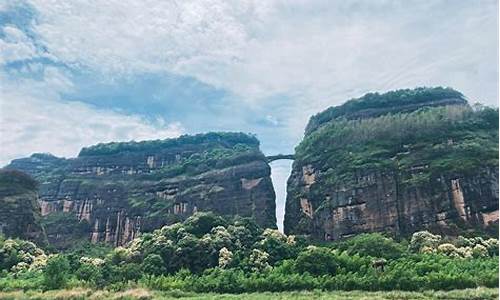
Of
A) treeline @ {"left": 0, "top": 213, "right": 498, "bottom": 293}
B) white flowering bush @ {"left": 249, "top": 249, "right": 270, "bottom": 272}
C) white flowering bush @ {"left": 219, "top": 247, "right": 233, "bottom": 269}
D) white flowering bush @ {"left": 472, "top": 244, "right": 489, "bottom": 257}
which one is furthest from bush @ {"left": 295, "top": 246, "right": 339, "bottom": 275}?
white flowering bush @ {"left": 472, "top": 244, "right": 489, "bottom": 257}

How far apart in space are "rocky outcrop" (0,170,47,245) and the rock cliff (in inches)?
1080

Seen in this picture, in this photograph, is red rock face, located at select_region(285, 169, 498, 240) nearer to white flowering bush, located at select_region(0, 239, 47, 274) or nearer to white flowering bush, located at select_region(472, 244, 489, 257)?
white flowering bush, located at select_region(472, 244, 489, 257)

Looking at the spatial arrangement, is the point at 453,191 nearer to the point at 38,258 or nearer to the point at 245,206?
the point at 245,206

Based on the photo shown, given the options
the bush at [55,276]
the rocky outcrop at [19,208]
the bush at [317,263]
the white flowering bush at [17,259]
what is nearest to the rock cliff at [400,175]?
the bush at [317,263]

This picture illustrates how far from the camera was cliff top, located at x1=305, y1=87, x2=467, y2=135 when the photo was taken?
200 feet

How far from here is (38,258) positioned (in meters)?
40.1

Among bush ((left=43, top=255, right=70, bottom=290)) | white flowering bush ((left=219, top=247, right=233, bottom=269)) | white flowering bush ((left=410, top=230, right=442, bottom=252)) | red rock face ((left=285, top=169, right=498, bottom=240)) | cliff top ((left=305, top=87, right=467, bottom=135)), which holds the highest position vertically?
cliff top ((left=305, top=87, right=467, bottom=135))

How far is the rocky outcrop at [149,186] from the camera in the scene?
203ft

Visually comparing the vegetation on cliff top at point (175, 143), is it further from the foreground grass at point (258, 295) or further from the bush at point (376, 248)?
the foreground grass at point (258, 295)

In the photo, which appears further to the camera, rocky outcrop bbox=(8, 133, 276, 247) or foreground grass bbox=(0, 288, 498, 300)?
rocky outcrop bbox=(8, 133, 276, 247)

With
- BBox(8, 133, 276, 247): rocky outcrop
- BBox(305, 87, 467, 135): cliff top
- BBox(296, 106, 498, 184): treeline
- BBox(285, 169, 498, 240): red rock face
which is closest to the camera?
BBox(285, 169, 498, 240): red rock face

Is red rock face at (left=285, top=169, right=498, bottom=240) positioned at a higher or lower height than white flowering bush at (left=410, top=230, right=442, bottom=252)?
higher

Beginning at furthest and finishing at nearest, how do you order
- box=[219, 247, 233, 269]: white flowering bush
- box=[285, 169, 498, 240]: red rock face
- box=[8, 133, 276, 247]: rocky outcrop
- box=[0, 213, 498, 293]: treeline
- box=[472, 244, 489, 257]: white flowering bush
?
box=[8, 133, 276, 247]: rocky outcrop, box=[285, 169, 498, 240]: red rock face, box=[219, 247, 233, 269]: white flowering bush, box=[472, 244, 489, 257]: white flowering bush, box=[0, 213, 498, 293]: treeline

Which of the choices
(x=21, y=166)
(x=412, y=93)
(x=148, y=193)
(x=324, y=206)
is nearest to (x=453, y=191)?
(x=324, y=206)
